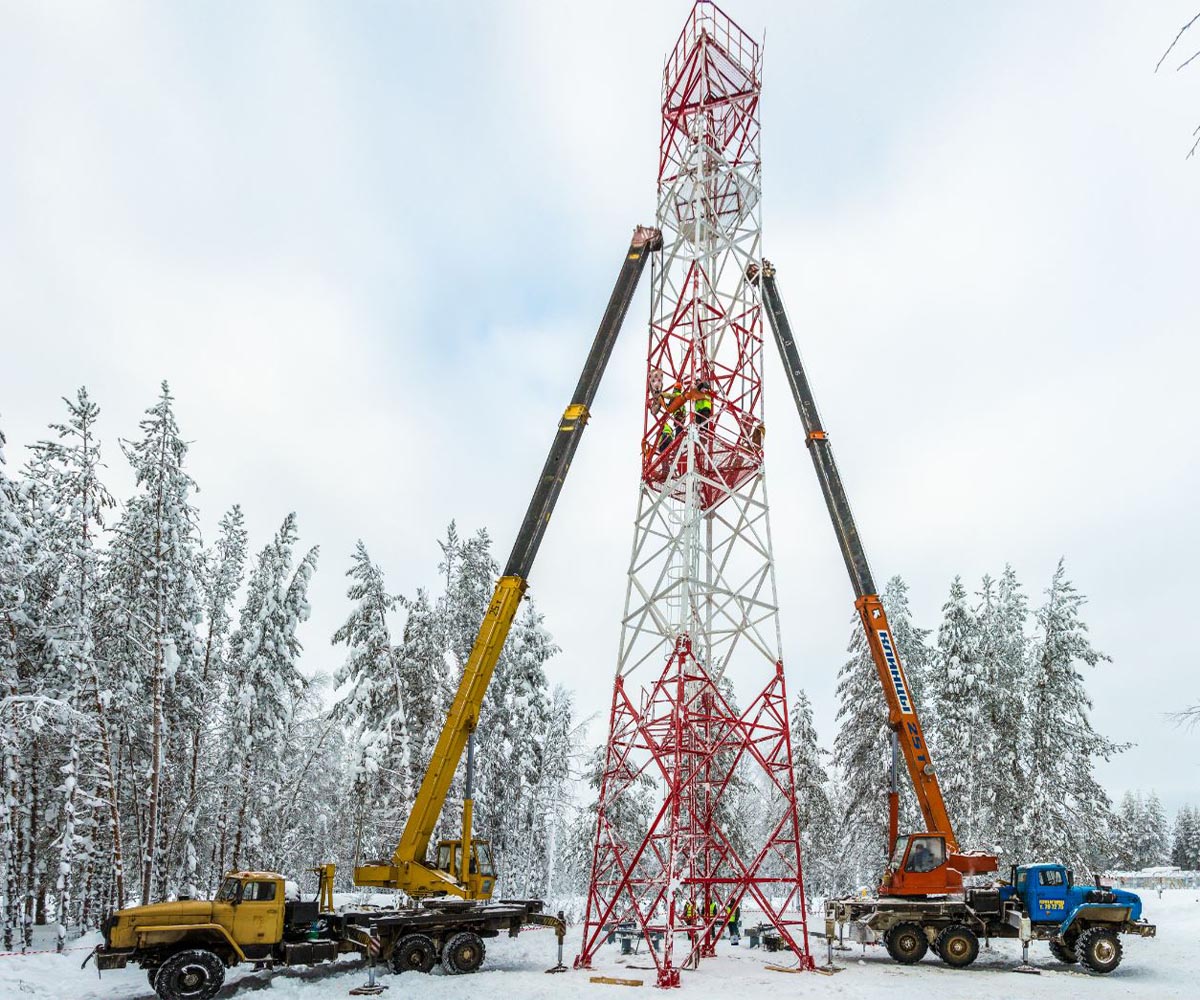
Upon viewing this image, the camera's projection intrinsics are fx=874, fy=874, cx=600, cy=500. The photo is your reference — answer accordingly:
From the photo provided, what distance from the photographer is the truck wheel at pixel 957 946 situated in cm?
1895

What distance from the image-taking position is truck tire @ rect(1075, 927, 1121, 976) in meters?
17.7

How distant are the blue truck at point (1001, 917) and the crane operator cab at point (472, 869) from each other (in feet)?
24.3

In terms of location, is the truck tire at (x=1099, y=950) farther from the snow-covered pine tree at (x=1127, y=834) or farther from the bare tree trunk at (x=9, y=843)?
the bare tree trunk at (x=9, y=843)

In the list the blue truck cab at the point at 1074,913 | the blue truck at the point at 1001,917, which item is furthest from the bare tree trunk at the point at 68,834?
the blue truck cab at the point at 1074,913

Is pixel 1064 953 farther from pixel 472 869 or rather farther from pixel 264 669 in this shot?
pixel 264 669

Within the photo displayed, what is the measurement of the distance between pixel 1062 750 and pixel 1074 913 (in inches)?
574

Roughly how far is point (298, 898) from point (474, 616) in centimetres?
1687

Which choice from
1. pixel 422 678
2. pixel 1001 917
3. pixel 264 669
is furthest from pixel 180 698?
pixel 1001 917

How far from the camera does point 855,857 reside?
1532 inches

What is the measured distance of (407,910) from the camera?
17766mm

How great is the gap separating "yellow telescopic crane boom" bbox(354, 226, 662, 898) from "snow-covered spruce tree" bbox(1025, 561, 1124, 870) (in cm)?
2109

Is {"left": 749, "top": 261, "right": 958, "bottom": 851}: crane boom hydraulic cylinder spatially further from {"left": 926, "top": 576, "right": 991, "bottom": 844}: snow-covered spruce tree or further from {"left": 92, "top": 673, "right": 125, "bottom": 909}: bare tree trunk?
{"left": 92, "top": 673, "right": 125, "bottom": 909}: bare tree trunk

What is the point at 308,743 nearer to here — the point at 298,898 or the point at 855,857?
the point at 855,857

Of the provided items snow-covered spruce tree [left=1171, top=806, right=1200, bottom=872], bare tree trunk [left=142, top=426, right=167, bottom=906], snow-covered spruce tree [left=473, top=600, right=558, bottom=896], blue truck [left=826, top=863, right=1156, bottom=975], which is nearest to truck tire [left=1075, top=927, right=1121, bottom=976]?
blue truck [left=826, top=863, right=1156, bottom=975]
